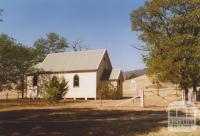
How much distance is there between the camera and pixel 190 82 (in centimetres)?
3744

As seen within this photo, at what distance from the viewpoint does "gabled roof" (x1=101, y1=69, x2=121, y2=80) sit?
48.9 meters

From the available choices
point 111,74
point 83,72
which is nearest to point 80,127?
point 83,72

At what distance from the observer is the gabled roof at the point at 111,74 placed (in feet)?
161

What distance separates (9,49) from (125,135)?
41.3 metres

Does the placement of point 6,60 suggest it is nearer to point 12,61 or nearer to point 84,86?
point 12,61

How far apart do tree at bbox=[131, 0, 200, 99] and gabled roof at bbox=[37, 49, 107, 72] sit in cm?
1100

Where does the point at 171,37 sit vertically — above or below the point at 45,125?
above

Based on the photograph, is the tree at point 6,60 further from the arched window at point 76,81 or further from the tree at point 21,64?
the arched window at point 76,81

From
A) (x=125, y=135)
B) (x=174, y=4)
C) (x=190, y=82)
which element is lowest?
(x=125, y=135)

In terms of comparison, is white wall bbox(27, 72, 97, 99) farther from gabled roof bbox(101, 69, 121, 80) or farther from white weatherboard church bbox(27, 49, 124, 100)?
gabled roof bbox(101, 69, 121, 80)

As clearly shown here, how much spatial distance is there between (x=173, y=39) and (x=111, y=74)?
49.4 ft

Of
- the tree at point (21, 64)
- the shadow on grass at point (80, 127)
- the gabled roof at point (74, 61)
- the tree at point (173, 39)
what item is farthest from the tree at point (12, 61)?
the shadow on grass at point (80, 127)

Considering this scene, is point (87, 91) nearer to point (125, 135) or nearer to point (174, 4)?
point (174, 4)

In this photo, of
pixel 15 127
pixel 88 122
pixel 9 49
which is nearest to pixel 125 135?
pixel 88 122
